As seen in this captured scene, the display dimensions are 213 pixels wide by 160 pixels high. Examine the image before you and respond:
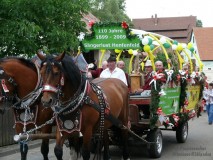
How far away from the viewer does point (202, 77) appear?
10234 mm

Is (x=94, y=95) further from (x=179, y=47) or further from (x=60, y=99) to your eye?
(x=179, y=47)

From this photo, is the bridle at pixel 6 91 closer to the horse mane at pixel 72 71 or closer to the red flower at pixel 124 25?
the horse mane at pixel 72 71

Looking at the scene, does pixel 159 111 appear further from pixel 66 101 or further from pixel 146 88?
pixel 66 101

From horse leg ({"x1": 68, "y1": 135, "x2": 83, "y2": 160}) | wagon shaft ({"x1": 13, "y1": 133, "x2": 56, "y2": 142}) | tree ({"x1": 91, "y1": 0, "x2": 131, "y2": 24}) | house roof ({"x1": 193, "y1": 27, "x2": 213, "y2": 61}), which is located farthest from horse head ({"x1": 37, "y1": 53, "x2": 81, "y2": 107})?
house roof ({"x1": 193, "y1": 27, "x2": 213, "y2": 61})

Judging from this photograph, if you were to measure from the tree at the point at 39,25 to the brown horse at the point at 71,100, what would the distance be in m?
3.32

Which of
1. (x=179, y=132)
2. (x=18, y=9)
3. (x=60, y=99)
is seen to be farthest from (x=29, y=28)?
(x=179, y=132)

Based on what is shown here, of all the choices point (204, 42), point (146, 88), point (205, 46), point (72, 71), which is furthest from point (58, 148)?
point (204, 42)

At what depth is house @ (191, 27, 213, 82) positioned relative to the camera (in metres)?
42.2

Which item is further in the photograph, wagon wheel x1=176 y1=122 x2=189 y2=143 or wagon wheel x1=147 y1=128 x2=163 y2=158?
wagon wheel x1=176 y1=122 x2=189 y2=143

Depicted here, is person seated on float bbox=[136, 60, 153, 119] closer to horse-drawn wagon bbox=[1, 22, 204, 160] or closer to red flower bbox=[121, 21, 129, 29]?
horse-drawn wagon bbox=[1, 22, 204, 160]

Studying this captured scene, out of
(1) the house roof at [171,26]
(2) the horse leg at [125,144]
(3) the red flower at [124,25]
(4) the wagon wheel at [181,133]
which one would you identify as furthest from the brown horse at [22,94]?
(1) the house roof at [171,26]

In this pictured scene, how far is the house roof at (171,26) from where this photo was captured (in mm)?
71938

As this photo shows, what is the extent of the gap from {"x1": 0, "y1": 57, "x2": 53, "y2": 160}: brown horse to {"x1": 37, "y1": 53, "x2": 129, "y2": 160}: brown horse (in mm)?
635

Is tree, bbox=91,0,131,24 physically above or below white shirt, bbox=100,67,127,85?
above
